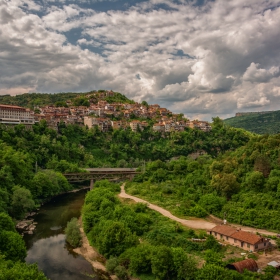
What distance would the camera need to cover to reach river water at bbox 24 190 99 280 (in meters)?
28.2

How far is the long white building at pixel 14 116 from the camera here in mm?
81812

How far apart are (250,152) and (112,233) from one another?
3344cm

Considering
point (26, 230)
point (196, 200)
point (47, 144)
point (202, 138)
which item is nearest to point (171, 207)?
point (196, 200)

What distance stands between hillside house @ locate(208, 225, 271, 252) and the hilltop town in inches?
2686

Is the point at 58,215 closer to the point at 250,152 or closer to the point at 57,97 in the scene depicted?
the point at 250,152

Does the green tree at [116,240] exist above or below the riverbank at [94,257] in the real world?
above

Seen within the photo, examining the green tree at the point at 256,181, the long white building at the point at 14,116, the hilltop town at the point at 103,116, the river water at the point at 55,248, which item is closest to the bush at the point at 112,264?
the river water at the point at 55,248

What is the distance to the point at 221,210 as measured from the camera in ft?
135

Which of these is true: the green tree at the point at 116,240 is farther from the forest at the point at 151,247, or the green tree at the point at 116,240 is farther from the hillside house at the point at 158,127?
the hillside house at the point at 158,127

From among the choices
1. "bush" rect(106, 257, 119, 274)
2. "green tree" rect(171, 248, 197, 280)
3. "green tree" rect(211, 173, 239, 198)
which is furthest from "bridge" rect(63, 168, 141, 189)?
"green tree" rect(171, 248, 197, 280)

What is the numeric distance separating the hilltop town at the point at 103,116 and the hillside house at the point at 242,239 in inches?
2686

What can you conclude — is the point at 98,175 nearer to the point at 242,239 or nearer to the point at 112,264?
the point at 112,264

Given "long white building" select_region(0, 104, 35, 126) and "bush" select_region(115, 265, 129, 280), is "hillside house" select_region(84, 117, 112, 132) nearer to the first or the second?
"long white building" select_region(0, 104, 35, 126)

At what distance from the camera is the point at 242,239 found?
97.2 ft
